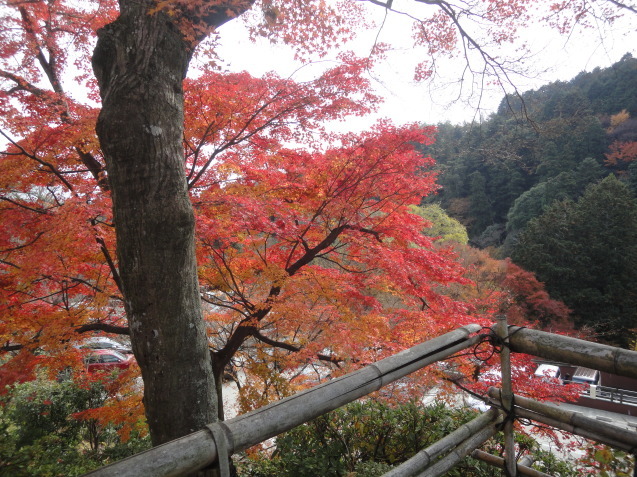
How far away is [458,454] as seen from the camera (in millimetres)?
1650

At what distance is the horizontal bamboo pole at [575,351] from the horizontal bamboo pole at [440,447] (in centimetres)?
42

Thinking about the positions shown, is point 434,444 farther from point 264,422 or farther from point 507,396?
point 264,422

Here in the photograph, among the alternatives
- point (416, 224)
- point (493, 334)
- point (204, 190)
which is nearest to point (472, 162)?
point (416, 224)

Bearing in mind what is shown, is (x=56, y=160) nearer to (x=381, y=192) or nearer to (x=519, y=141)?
(x=381, y=192)

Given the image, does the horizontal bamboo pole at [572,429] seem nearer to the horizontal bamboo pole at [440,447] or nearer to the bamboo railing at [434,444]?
the bamboo railing at [434,444]

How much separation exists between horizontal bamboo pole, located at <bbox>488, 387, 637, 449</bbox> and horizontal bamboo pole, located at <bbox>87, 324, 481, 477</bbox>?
0.60 meters

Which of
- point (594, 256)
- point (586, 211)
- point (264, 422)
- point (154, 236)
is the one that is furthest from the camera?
point (586, 211)

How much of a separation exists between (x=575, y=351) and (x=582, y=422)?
1.04 ft

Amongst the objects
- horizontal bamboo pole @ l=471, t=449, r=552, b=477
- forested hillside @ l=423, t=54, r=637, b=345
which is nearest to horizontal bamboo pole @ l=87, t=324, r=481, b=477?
horizontal bamboo pole @ l=471, t=449, r=552, b=477

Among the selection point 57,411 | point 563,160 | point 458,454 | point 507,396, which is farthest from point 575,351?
point 563,160

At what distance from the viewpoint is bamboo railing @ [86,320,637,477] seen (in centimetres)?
90

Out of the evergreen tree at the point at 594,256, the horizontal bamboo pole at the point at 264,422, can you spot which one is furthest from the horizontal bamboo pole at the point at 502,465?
the evergreen tree at the point at 594,256

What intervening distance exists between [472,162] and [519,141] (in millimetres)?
27474

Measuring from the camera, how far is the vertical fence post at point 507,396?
1.75m
